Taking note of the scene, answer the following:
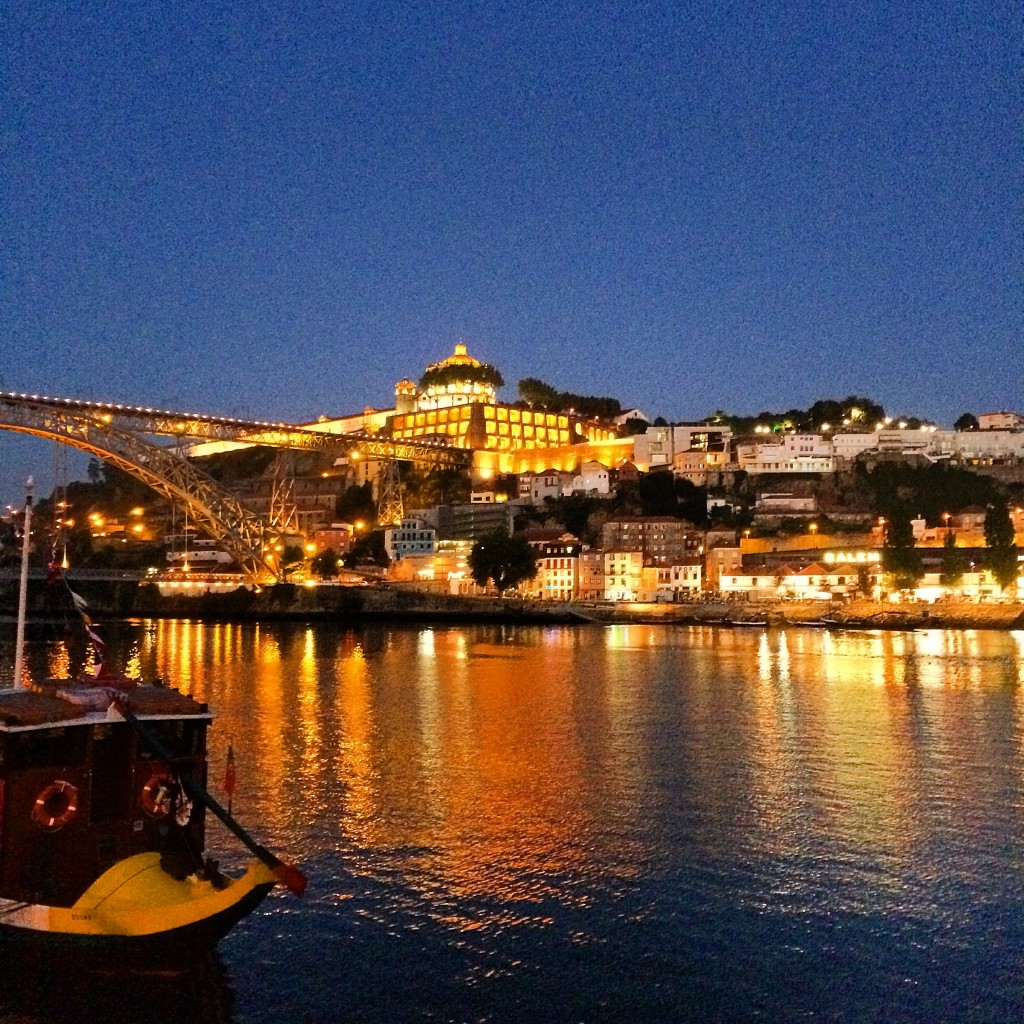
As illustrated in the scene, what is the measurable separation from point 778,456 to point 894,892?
1935 inches

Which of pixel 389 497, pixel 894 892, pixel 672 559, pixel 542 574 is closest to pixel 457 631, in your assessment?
pixel 542 574

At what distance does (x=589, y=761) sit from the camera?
1143cm

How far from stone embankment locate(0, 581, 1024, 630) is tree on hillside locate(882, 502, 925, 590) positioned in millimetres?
1039

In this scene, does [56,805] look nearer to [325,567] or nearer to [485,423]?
[325,567]

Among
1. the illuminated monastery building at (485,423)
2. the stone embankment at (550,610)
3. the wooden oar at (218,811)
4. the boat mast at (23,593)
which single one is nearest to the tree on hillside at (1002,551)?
the stone embankment at (550,610)

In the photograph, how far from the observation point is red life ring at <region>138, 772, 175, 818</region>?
5.49m

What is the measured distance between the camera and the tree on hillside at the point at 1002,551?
38594 millimetres

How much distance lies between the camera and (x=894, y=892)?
683cm

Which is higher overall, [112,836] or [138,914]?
[112,836]

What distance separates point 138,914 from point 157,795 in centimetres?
68

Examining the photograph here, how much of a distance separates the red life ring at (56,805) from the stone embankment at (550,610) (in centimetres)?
3520

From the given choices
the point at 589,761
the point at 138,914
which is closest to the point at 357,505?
the point at 589,761

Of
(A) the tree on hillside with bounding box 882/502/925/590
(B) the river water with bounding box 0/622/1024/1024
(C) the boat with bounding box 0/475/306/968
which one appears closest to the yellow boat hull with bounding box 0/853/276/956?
(C) the boat with bounding box 0/475/306/968

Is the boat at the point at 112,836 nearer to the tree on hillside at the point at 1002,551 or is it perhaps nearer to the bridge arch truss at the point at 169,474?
the bridge arch truss at the point at 169,474
